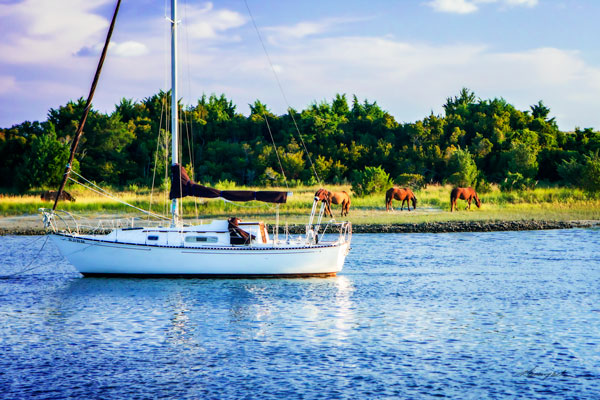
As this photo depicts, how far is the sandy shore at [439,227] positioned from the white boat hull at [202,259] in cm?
1738

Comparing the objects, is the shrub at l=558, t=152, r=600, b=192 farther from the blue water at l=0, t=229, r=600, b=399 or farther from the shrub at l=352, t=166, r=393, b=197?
the blue water at l=0, t=229, r=600, b=399

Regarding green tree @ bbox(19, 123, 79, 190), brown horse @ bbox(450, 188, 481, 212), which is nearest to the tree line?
green tree @ bbox(19, 123, 79, 190)

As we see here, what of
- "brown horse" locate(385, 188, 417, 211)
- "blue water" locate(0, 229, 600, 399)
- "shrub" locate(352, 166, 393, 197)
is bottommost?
"blue water" locate(0, 229, 600, 399)

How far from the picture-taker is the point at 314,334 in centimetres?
1877

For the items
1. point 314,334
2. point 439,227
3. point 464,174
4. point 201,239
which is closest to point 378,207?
point 439,227

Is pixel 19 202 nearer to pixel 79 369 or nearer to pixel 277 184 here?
pixel 277 184

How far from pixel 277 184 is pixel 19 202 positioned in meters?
24.9

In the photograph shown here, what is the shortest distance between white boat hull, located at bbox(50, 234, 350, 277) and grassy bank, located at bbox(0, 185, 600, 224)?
18514mm

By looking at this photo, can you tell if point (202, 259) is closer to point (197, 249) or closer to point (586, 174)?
point (197, 249)

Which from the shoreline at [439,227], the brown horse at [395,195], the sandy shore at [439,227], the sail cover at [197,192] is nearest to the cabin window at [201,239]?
the sail cover at [197,192]

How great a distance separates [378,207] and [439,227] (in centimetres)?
853

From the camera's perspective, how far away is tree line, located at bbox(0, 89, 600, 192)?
66700 mm

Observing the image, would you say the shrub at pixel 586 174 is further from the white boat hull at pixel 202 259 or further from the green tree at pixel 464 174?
the white boat hull at pixel 202 259

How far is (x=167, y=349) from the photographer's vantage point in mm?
17438
